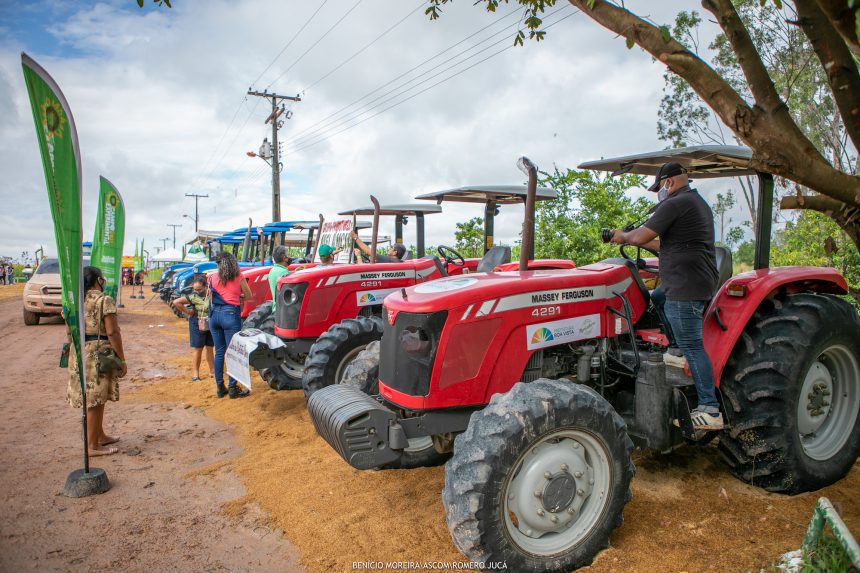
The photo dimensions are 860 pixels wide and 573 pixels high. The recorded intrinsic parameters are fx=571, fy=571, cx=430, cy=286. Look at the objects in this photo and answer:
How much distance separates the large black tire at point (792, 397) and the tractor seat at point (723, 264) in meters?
0.38

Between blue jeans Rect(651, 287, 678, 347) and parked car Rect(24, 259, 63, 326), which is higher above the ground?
blue jeans Rect(651, 287, 678, 347)

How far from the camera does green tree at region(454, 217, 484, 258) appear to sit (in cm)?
1223

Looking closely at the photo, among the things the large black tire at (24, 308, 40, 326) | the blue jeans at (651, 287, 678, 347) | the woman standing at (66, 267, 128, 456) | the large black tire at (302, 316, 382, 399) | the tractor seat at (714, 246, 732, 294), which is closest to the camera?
the blue jeans at (651, 287, 678, 347)

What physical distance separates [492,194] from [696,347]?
315 cm

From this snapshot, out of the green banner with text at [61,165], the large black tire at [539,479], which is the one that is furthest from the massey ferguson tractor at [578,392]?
the green banner with text at [61,165]

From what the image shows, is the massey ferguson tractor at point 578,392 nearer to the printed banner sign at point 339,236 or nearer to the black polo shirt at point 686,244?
the black polo shirt at point 686,244

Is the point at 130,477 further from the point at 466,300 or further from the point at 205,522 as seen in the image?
the point at 466,300

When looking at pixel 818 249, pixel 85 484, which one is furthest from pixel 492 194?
pixel 818 249

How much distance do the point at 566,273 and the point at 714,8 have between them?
165cm

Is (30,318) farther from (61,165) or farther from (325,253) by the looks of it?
(61,165)

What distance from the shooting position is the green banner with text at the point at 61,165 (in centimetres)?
393

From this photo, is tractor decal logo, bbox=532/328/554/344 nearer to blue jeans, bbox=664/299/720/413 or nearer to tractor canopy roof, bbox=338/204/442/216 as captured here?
blue jeans, bbox=664/299/720/413

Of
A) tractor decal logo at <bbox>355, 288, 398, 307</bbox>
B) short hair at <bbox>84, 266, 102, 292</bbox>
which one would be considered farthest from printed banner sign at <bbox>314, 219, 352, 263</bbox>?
short hair at <bbox>84, 266, 102, 292</bbox>

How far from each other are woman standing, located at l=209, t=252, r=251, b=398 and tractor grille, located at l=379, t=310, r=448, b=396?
14.0 ft
